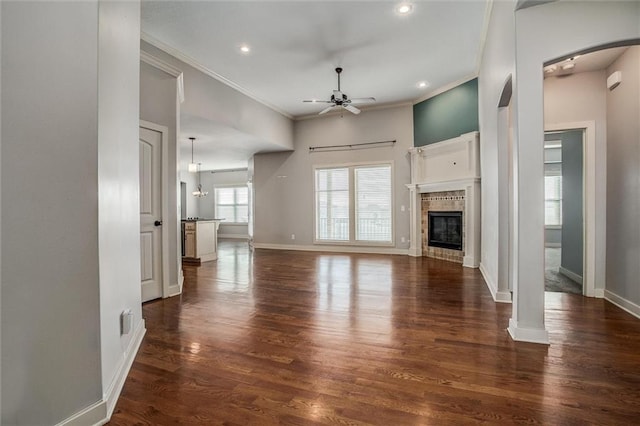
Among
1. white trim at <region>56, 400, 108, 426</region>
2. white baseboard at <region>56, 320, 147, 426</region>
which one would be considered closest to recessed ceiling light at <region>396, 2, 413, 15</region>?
white baseboard at <region>56, 320, 147, 426</region>

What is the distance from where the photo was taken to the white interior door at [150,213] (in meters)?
3.84

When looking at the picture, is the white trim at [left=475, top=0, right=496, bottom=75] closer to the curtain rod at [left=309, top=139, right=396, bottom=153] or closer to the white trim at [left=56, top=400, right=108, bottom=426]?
the curtain rod at [left=309, top=139, right=396, bottom=153]

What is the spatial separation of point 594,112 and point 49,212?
5.50 metres

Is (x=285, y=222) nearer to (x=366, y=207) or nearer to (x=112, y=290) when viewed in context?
(x=366, y=207)

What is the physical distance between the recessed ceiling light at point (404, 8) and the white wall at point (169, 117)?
3042 millimetres

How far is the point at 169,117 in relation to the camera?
4168 mm

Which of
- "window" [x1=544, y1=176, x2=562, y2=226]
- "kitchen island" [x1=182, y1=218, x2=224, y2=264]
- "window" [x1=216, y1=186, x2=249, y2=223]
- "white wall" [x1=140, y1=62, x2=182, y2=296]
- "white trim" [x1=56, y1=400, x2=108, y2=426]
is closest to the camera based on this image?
"white trim" [x1=56, y1=400, x2=108, y2=426]

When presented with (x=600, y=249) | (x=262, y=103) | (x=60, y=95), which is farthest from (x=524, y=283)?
(x=262, y=103)

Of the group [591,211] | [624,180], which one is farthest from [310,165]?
[624,180]

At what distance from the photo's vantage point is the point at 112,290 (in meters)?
1.96

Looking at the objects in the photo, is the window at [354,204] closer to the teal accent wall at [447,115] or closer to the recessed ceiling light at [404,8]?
the teal accent wall at [447,115]

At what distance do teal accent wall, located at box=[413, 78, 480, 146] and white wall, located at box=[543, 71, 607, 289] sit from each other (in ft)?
6.15

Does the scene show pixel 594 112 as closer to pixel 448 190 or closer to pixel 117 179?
pixel 448 190

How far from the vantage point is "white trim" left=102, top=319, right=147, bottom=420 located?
1.78m
